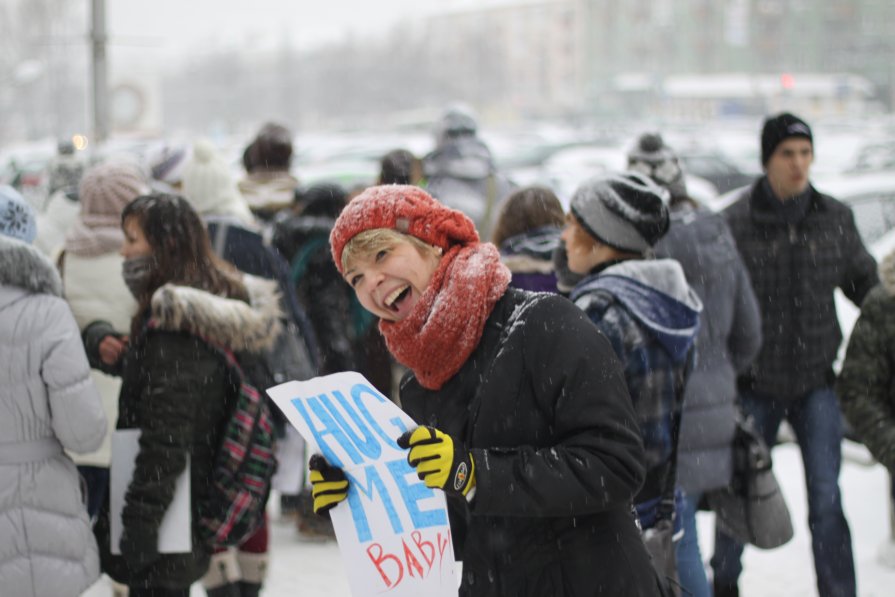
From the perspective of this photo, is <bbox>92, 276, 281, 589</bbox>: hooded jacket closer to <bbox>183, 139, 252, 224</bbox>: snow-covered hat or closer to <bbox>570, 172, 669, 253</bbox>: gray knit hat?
<bbox>570, 172, 669, 253</bbox>: gray knit hat

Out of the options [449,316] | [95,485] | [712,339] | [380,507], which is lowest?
[95,485]

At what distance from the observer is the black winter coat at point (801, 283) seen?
14.7 feet

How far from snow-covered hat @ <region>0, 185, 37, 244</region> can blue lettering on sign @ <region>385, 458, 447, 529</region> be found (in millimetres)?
1990

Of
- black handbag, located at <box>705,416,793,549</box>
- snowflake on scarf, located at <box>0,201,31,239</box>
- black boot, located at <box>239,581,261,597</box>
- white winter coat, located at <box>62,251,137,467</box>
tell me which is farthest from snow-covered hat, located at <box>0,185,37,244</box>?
black handbag, located at <box>705,416,793,549</box>

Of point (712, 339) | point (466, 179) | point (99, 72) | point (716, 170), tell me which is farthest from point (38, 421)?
point (716, 170)

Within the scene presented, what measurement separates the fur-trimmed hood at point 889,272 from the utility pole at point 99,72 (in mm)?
6205

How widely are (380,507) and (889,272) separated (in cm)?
240

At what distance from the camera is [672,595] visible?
240 cm

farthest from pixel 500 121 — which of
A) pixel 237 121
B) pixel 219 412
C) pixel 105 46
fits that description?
pixel 219 412

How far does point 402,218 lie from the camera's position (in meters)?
2.22

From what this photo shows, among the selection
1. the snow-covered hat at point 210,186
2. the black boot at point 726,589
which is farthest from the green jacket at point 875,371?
the snow-covered hat at point 210,186

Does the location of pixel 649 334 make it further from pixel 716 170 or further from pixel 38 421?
pixel 716 170

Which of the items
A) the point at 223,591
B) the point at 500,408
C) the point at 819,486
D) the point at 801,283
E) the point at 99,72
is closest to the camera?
the point at 500,408

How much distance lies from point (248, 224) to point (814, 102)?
75.0m
